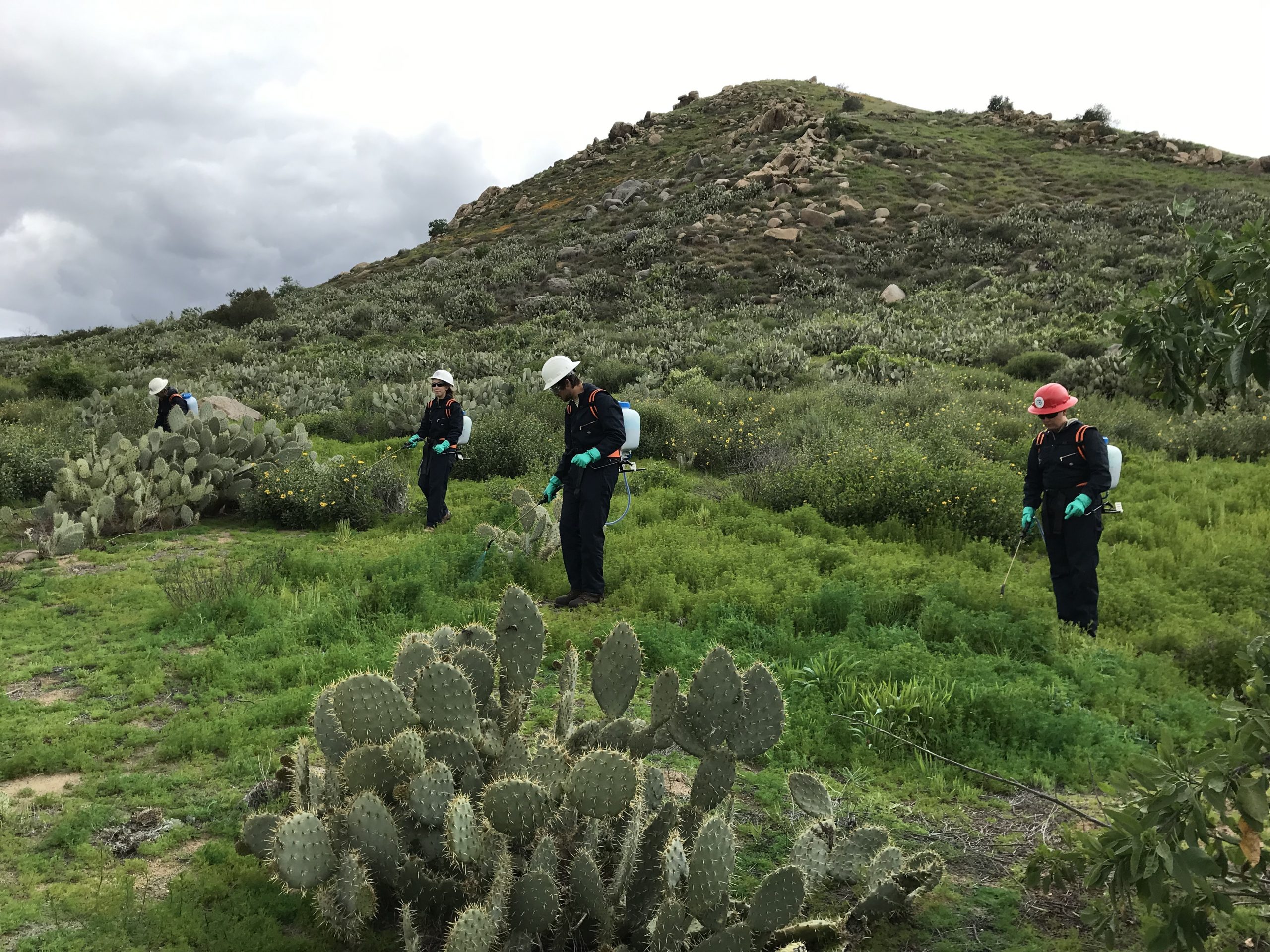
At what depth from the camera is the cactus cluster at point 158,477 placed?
8.55 m

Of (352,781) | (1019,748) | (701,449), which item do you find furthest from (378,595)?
(701,449)

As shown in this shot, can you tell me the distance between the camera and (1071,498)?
20.6ft

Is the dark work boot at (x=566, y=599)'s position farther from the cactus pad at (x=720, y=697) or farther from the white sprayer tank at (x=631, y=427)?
the cactus pad at (x=720, y=697)

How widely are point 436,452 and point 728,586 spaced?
4033mm

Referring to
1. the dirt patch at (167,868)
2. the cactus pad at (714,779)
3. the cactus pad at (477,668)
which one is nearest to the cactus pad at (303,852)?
the cactus pad at (477,668)

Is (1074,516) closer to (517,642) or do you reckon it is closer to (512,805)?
(517,642)

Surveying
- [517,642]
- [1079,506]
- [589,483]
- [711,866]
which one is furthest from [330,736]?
[1079,506]

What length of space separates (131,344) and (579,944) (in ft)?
94.2

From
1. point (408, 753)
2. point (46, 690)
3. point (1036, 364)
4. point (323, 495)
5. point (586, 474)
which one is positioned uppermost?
point (1036, 364)

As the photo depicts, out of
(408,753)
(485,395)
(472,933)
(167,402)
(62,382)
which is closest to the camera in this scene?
(472,933)

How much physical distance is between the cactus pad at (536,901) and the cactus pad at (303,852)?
644 millimetres

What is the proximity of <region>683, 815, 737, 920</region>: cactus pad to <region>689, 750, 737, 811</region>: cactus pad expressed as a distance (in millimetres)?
443

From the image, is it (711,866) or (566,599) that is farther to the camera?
(566,599)

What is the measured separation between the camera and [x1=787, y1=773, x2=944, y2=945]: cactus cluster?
9.62ft
